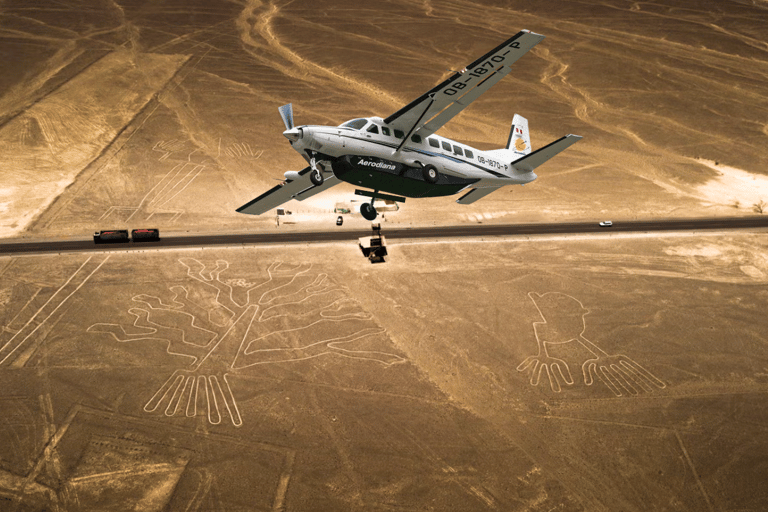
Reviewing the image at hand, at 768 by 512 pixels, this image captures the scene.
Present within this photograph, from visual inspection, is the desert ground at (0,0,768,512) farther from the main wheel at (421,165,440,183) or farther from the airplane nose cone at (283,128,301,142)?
the airplane nose cone at (283,128,301,142)

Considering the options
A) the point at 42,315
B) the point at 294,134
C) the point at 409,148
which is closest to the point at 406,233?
the point at 42,315

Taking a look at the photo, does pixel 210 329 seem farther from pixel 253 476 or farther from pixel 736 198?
pixel 736 198

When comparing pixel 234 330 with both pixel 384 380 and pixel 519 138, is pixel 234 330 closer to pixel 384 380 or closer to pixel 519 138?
pixel 384 380

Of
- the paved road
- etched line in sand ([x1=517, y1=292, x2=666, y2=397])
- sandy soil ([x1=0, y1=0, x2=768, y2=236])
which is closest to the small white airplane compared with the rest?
etched line in sand ([x1=517, y1=292, x2=666, y2=397])

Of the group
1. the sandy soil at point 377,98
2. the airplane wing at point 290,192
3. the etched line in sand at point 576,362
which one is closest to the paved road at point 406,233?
the sandy soil at point 377,98

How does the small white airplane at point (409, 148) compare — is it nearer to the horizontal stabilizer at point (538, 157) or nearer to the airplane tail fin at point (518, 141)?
the horizontal stabilizer at point (538, 157)

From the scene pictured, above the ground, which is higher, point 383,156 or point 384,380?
point 383,156

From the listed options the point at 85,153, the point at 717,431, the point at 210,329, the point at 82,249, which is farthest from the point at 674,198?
the point at 85,153
